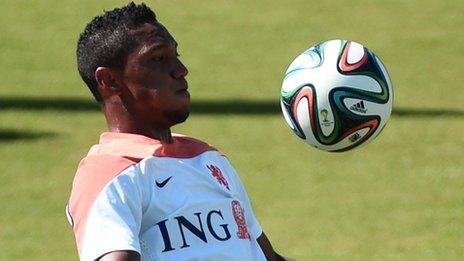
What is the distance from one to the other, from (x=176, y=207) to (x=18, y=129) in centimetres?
893

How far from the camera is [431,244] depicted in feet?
34.2

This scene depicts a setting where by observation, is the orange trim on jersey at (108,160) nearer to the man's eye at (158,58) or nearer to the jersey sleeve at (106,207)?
the jersey sleeve at (106,207)

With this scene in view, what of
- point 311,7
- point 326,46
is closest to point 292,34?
point 311,7

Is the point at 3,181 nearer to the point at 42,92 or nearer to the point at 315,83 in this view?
the point at 42,92

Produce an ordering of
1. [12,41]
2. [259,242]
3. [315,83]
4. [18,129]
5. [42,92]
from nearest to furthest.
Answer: [259,242]
[315,83]
[18,129]
[42,92]
[12,41]

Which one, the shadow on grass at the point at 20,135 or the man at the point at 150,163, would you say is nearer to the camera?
the man at the point at 150,163

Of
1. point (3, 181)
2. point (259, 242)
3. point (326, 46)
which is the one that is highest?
point (326, 46)

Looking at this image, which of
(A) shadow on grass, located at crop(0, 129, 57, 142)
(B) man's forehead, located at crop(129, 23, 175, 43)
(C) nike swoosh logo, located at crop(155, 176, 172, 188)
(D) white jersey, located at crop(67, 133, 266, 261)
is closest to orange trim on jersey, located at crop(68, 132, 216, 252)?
(D) white jersey, located at crop(67, 133, 266, 261)

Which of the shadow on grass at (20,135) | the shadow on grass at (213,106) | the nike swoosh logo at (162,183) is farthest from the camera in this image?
the shadow on grass at (213,106)

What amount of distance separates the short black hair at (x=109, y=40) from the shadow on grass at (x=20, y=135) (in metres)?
8.21

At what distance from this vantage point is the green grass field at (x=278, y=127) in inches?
423

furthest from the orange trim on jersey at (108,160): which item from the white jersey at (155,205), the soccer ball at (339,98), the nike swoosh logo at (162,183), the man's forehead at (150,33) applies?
the soccer ball at (339,98)

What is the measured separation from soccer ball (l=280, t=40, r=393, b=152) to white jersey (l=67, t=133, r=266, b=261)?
68.1 inches

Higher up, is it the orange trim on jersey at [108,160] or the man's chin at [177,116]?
the man's chin at [177,116]
